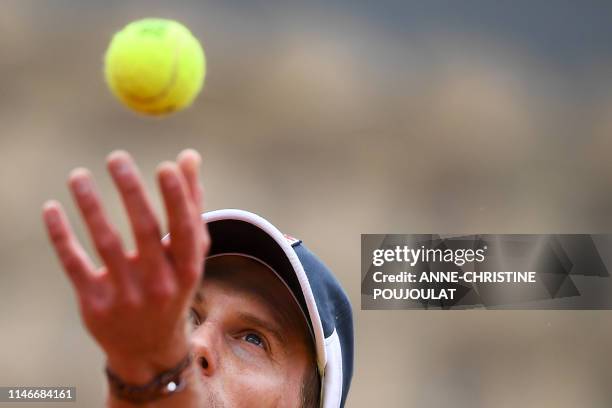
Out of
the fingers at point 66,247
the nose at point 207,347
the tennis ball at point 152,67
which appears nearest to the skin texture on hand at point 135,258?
the fingers at point 66,247

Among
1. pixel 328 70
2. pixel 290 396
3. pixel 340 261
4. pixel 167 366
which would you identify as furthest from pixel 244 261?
pixel 328 70

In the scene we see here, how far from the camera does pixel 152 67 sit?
88 cm

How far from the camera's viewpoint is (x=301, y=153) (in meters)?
3.02

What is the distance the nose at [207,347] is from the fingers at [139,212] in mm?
401

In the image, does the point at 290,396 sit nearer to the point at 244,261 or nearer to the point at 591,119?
the point at 244,261

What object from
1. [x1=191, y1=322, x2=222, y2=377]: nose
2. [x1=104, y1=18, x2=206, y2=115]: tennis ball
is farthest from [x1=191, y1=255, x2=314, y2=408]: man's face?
[x1=104, y1=18, x2=206, y2=115]: tennis ball

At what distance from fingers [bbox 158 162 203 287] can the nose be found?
1.28 ft

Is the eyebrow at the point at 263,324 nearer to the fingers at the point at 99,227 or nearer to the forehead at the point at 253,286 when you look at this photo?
the forehead at the point at 253,286

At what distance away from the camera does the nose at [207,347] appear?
1.02 meters

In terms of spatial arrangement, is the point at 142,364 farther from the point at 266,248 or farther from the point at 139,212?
the point at 266,248

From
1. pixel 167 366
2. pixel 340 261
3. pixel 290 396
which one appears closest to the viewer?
pixel 167 366

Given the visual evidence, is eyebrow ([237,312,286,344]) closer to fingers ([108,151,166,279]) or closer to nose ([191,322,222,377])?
nose ([191,322,222,377])

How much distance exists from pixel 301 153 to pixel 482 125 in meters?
0.67

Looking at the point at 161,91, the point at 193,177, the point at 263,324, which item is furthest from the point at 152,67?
the point at 263,324
